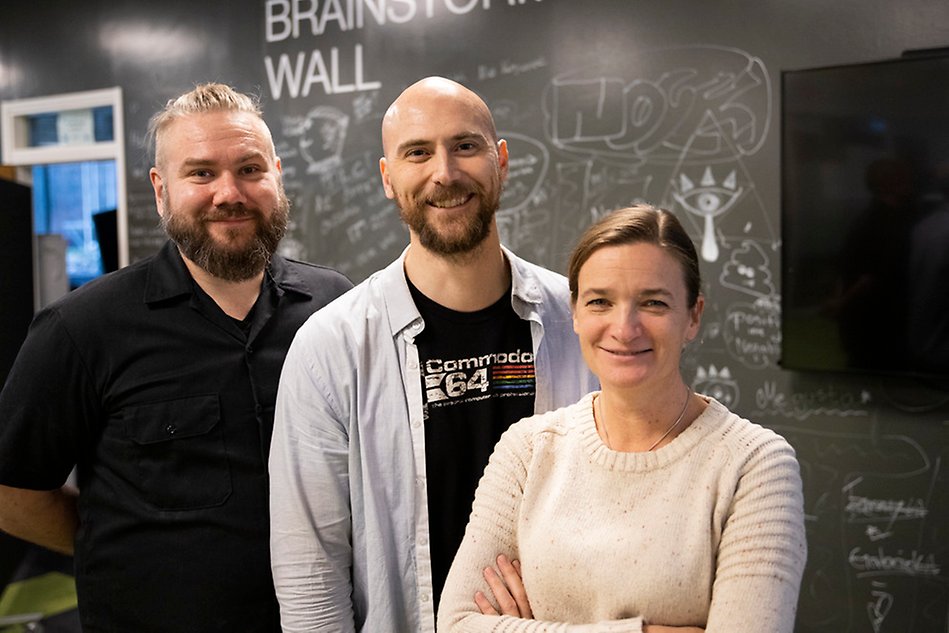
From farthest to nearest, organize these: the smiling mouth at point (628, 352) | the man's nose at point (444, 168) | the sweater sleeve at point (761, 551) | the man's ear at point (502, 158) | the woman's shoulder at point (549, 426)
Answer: the man's ear at point (502, 158)
the man's nose at point (444, 168)
the woman's shoulder at point (549, 426)
the smiling mouth at point (628, 352)
the sweater sleeve at point (761, 551)

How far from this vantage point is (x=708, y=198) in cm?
328

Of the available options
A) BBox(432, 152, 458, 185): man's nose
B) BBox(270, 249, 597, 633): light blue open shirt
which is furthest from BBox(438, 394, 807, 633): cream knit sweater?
BBox(432, 152, 458, 185): man's nose

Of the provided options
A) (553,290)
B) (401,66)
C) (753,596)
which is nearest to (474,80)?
(401,66)

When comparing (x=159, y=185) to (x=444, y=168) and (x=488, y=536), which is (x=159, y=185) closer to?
(x=444, y=168)

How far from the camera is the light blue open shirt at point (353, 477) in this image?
63.3 inches

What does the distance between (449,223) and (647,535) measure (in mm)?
684

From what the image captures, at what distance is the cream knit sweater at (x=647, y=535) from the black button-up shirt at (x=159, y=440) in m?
0.59

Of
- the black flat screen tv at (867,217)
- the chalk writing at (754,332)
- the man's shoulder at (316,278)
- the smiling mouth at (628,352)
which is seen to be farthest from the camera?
the chalk writing at (754,332)

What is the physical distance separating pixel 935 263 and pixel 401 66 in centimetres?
244

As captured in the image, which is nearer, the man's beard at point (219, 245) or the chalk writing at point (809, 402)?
the man's beard at point (219, 245)

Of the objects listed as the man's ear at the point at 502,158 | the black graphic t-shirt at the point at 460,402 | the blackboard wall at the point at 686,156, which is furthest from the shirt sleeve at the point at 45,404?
the blackboard wall at the point at 686,156

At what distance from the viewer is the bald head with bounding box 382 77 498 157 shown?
1617mm

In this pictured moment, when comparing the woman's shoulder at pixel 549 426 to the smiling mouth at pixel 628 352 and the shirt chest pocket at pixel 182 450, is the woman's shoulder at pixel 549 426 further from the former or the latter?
the shirt chest pocket at pixel 182 450

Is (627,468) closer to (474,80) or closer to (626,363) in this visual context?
(626,363)
